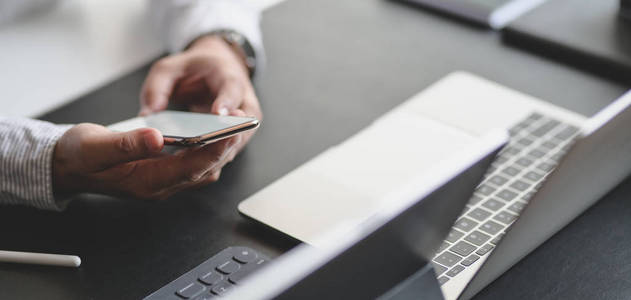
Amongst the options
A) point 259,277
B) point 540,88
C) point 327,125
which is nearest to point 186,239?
point 327,125

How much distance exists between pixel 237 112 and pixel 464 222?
27 centimetres

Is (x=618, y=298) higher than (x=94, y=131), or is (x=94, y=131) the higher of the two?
(x=94, y=131)

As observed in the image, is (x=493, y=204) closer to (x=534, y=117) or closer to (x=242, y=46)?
(x=534, y=117)

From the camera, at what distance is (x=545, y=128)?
0.95 m

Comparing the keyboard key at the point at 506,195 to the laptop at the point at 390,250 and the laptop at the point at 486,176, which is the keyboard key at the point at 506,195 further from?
the laptop at the point at 390,250

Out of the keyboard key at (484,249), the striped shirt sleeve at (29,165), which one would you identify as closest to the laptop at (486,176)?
the keyboard key at (484,249)

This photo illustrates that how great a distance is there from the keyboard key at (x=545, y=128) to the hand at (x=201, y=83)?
34 cm

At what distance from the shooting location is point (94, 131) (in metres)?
0.85

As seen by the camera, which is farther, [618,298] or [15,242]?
[15,242]

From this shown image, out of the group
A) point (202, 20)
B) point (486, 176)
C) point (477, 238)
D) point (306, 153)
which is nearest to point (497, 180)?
point (486, 176)

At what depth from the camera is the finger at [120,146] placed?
77 centimetres

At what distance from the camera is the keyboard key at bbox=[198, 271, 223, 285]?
0.73 m

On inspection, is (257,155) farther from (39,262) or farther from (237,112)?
(39,262)

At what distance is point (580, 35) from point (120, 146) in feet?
2.18
